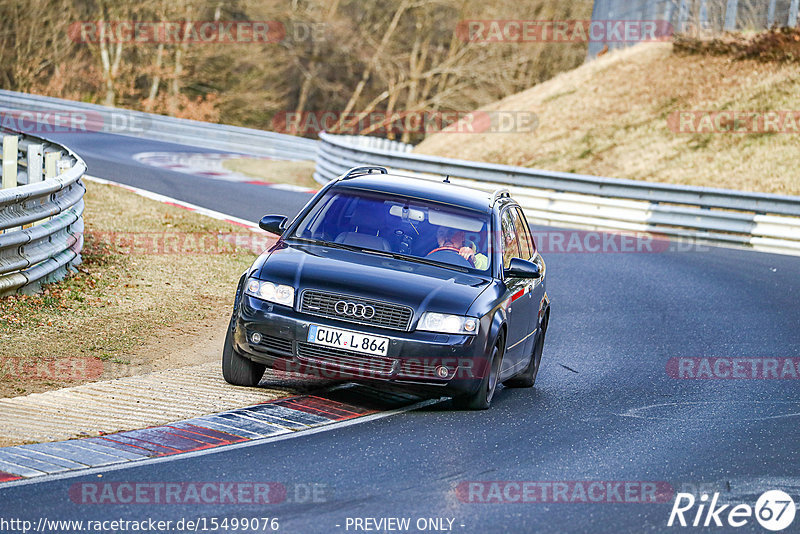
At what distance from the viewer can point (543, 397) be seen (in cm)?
927

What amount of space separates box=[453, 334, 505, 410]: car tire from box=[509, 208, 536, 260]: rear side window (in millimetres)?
1599

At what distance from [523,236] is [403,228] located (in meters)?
1.52

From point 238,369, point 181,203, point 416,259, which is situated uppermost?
point 416,259

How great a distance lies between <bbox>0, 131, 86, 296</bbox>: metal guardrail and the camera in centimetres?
1009

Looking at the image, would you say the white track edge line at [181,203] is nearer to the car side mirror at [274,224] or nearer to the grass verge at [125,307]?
the grass verge at [125,307]

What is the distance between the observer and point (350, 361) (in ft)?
25.2

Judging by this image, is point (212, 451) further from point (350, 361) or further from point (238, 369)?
point (238, 369)

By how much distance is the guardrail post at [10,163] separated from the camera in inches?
522

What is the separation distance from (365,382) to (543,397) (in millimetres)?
2032

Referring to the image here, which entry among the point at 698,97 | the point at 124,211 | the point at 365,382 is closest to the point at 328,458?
the point at 365,382

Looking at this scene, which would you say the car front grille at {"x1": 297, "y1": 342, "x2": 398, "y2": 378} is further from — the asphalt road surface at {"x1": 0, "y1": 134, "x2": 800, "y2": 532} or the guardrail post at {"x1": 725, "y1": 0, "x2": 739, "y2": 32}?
the guardrail post at {"x1": 725, "y1": 0, "x2": 739, "y2": 32}

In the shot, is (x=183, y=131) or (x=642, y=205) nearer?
(x=642, y=205)

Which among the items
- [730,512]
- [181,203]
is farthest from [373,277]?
[181,203]

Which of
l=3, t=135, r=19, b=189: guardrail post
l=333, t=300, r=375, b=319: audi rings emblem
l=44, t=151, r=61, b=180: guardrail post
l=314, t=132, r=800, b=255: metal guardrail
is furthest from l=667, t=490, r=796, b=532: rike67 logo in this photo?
l=314, t=132, r=800, b=255: metal guardrail
